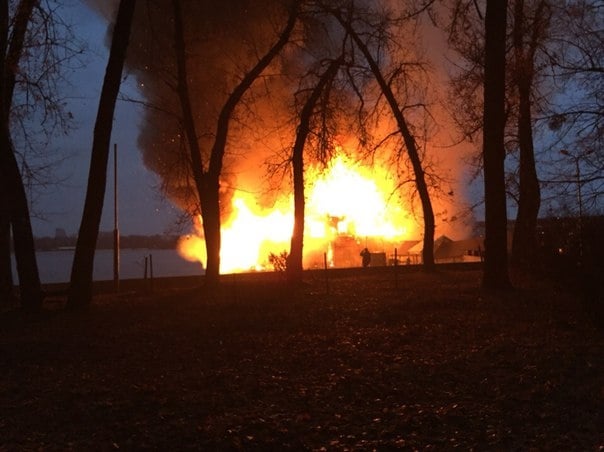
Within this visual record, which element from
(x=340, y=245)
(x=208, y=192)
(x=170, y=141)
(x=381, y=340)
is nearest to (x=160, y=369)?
(x=381, y=340)

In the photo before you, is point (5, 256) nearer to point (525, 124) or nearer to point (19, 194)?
point (19, 194)

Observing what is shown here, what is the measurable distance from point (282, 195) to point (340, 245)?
12.9m

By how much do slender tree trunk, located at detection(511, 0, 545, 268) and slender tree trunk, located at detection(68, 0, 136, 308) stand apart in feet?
29.7

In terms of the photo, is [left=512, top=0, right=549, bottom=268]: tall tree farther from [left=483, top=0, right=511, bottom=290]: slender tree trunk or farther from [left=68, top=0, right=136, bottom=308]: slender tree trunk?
[left=68, top=0, right=136, bottom=308]: slender tree trunk

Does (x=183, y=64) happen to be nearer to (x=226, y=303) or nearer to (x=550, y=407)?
(x=226, y=303)

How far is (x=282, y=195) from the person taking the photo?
78.6 feet

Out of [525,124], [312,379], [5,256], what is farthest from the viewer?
[525,124]

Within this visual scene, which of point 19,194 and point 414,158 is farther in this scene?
point 414,158

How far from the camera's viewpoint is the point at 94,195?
1181 centimetres

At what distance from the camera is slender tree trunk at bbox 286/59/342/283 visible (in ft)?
54.4

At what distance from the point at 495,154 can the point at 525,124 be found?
5291 millimetres

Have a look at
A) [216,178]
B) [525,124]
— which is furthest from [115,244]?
[525,124]

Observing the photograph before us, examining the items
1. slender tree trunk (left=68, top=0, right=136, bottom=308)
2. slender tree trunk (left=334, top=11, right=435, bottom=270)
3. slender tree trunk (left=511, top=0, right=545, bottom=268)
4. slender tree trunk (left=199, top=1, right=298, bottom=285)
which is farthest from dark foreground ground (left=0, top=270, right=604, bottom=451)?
slender tree trunk (left=334, top=11, right=435, bottom=270)

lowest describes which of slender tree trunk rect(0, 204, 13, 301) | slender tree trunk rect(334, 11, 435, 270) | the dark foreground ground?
the dark foreground ground
